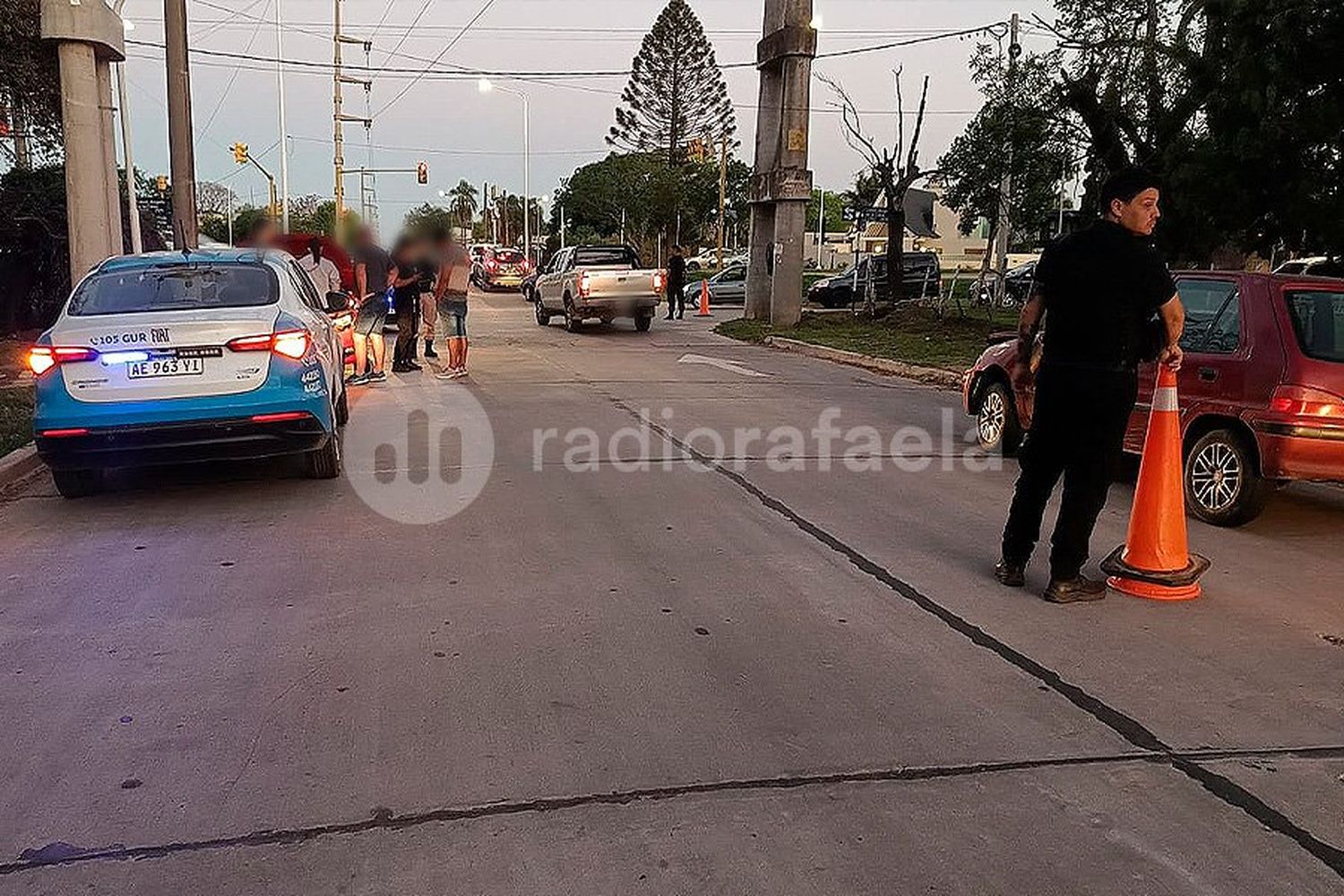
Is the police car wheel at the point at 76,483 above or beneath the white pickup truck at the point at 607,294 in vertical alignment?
beneath

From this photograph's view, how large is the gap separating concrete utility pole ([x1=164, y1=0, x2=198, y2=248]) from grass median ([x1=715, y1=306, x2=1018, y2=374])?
10.3m

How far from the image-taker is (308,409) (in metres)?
7.64

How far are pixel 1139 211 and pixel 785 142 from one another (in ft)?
61.9

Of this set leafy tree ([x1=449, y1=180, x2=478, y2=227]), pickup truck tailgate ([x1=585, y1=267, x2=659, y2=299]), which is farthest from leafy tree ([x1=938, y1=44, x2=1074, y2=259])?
leafy tree ([x1=449, y1=180, x2=478, y2=227])

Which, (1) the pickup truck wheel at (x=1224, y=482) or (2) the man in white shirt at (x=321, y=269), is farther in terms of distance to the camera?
(2) the man in white shirt at (x=321, y=269)

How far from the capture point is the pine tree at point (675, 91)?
220 feet

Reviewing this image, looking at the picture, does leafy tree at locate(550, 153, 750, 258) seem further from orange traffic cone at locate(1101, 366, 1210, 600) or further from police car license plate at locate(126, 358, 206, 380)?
orange traffic cone at locate(1101, 366, 1210, 600)

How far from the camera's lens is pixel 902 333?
21.6 meters

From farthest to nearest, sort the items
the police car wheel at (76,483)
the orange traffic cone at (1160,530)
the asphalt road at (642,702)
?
the police car wheel at (76,483) < the orange traffic cone at (1160,530) < the asphalt road at (642,702)

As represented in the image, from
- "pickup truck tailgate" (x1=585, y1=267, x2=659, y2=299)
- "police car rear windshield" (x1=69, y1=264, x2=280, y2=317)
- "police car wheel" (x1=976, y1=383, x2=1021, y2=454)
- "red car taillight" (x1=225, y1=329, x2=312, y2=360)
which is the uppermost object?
"police car rear windshield" (x1=69, y1=264, x2=280, y2=317)

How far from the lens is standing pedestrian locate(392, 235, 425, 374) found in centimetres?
1484

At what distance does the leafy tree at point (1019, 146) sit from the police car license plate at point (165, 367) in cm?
1525

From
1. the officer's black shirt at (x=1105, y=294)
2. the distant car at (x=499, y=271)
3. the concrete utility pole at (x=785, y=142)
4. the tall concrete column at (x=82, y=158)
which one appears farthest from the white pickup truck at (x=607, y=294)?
the distant car at (x=499, y=271)

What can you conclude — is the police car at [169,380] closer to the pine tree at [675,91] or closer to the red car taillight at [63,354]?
the red car taillight at [63,354]
